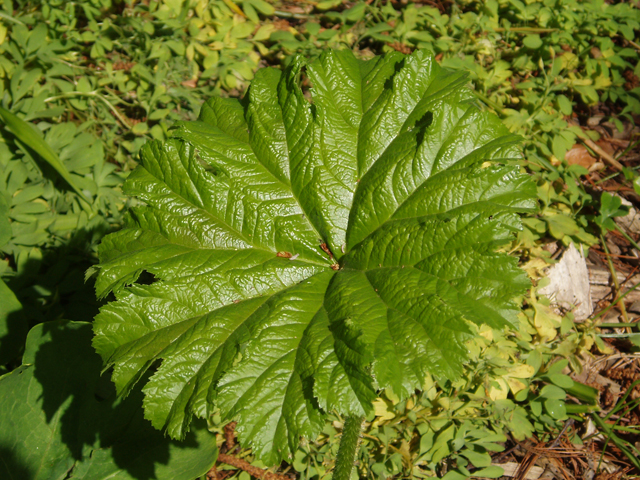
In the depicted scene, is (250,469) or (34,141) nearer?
(250,469)

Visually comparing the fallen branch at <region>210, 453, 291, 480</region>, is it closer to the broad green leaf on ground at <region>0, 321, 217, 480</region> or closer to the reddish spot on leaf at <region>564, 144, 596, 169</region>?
the broad green leaf on ground at <region>0, 321, 217, 480</region>

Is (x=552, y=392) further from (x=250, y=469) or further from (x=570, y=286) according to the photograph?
(x=250, y=469)

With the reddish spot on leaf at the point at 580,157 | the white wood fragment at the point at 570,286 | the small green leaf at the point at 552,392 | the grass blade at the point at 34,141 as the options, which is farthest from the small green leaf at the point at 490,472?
the grass blade at the point at 34,141

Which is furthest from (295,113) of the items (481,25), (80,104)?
(481,25)

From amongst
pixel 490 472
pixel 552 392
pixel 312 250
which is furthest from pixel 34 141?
pixel 552 392

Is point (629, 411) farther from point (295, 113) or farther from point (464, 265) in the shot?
point (295, 113)

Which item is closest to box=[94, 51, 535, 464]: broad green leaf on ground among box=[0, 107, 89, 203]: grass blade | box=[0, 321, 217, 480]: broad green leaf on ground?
box=[0, 321, 217, 480]: broad green leaf on ground
